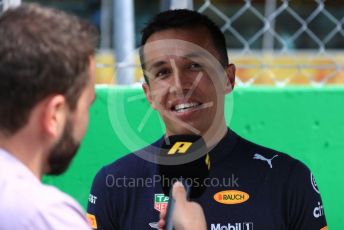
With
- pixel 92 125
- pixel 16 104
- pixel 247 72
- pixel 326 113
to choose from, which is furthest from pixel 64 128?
pixel 247 72

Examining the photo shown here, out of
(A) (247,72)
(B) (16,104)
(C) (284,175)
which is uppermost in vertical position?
(A) (247,72)

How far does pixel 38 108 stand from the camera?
126 cm

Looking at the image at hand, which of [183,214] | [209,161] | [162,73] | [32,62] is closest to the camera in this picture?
[32,62]

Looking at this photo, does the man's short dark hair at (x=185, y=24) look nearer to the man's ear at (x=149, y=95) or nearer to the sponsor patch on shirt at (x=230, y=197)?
the man's ear at (x=149, y=95)

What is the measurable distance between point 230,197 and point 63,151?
0.85 m

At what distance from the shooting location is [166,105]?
2100 millimetres

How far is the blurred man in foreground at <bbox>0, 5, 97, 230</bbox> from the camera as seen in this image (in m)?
1.20

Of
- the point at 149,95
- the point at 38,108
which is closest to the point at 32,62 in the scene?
the point at 38,108

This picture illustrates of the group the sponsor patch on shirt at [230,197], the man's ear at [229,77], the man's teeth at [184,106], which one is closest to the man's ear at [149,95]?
the man's teeth at [184,106]

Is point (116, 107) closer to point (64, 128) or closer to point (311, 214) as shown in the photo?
point (311, 214)

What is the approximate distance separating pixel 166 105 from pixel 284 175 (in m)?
0.39

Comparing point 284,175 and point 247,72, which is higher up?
point 247,72

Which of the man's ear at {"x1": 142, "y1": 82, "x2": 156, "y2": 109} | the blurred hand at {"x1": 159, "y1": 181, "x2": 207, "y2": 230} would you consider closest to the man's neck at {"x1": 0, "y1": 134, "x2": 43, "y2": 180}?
the blurred hand at {"x1": 159, "y1": 181, "x2": 207, "y2": 230}

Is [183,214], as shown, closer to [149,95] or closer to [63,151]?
[63,151]
